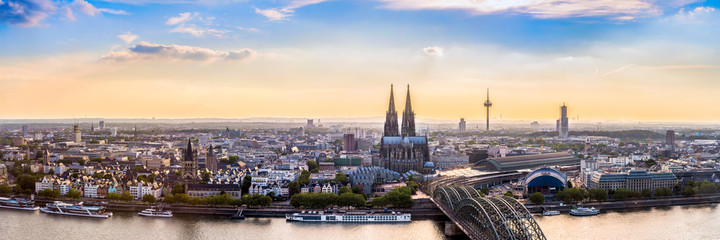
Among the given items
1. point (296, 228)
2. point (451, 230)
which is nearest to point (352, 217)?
point (296, 228)

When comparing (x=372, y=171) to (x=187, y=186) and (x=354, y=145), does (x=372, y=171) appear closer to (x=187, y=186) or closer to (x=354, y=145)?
(x=187, y=186)

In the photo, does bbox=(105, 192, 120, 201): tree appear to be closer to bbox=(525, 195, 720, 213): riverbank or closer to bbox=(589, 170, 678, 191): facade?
bbox=(525, 195, 720, 213): riverbank

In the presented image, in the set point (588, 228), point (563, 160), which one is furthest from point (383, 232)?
point (563, 160)

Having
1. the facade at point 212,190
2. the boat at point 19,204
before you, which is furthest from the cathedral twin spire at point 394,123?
the boat at point 19,204

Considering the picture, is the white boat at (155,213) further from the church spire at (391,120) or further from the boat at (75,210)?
the church spire at (391,120)

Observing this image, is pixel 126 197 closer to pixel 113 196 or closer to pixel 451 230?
pixel 113 196

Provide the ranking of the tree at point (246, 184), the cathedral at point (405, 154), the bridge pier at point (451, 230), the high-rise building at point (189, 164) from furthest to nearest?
the cathedral at point (405, 154) → the high-rise building at point (189, 164) → the tree at point (246, 184) → the bridge pier at point (451, 230)

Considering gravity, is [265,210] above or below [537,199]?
below
